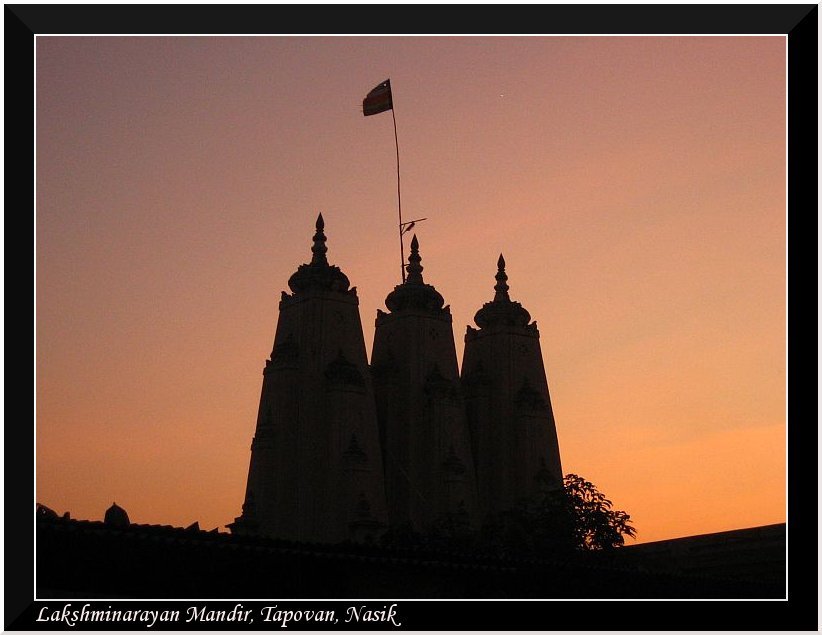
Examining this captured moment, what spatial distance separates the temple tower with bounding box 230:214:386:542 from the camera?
36.4 m

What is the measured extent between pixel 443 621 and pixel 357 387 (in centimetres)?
2028

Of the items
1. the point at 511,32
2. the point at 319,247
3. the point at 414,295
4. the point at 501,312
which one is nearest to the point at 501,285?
the point at 501,312

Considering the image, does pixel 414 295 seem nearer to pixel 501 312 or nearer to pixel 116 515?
pixel 501 312

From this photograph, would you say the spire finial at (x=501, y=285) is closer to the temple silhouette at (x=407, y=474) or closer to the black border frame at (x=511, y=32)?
the temple silhouette at (x=407, y=474)

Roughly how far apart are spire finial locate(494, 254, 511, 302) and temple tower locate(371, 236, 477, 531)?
3608 millimetres

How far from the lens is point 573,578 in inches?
1057

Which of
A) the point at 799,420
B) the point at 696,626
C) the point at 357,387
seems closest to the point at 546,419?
the point at 357,387

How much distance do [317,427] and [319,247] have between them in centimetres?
646

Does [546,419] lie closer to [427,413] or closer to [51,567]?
[427,413]

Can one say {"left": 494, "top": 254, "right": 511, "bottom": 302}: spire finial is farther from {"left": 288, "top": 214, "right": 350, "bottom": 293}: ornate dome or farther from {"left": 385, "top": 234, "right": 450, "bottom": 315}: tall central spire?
{"left": 288, "top": 214, "right": 350, "bottom": 293}: ornate dome

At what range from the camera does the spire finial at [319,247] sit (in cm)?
4011

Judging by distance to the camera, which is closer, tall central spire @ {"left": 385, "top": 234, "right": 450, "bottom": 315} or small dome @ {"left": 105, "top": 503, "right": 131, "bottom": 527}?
small dome @ {"left": 105, "top": 503, "right": 131, "bottom": 527}

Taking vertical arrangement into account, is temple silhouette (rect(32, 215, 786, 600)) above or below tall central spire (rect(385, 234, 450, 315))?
below

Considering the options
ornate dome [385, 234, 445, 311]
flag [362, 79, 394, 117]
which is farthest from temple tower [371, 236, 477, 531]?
flag [362, 79, 394, 117]
